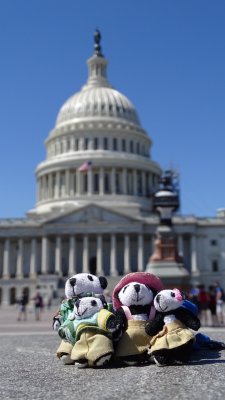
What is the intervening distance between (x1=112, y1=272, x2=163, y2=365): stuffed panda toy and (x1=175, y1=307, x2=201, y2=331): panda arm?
2.18ft

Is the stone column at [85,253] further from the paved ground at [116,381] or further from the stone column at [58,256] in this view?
the paved ground at [116,381]

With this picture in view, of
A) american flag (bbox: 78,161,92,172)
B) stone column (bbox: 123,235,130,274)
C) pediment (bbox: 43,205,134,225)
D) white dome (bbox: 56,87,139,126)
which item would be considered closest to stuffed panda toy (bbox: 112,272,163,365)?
stone column (bbox: 123,235,130,274)

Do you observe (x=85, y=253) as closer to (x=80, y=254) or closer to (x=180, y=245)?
(x=80, y=254)

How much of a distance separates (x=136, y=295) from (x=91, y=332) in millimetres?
1388

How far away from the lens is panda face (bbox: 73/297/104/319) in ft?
37.3

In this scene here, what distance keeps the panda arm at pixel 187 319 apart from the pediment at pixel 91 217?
227 ft

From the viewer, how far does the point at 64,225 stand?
8062 centimetres

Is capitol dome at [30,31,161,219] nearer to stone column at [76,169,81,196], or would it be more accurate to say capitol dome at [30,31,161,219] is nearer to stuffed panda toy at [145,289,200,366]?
stone column at [76,169,81,196]

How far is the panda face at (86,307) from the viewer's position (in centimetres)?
1136

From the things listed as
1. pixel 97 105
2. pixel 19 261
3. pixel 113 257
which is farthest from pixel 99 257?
pixel 97 105

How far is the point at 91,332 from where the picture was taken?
10828mm

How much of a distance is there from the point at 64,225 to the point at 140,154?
2657 centimetres

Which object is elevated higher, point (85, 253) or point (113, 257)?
point (85, 253)

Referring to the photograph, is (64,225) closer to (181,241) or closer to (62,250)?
(62,250)
